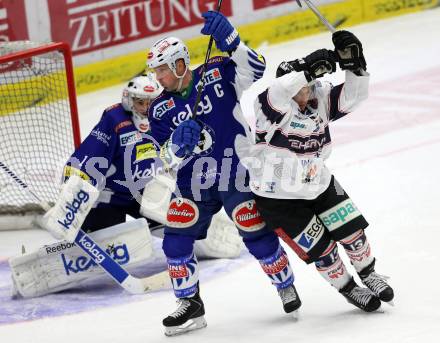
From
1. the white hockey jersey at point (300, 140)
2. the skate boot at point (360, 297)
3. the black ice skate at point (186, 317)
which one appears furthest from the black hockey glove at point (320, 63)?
the black ice skate at point (186, 317)

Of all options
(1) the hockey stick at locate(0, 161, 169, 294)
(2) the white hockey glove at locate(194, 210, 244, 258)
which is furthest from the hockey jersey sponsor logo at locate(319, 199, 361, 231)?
(2) the white hockey glove at locate(194, 210, 244, 258)

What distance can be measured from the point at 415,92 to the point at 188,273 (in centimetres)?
399

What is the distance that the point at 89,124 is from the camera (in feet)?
28.1

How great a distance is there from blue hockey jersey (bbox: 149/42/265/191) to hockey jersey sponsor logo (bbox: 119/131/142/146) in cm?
103

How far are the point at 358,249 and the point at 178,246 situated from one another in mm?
766

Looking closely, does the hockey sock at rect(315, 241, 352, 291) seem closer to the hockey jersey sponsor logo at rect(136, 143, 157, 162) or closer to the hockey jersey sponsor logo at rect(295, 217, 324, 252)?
the hockey jersey sponsor logo at rect(295, 217, 324, 252)

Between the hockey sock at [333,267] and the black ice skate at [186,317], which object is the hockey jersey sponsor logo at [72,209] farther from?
the hockey sock at [333,267]

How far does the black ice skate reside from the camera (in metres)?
4.89

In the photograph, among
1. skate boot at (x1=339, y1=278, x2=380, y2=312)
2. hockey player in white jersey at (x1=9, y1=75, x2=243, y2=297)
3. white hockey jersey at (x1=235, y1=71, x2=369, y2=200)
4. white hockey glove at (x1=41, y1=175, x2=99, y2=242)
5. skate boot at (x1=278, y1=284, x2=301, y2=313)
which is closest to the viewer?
white hockey jersey at (x1=235, y1=71, x2=369, y2=200)

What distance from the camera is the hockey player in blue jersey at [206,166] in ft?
15.7

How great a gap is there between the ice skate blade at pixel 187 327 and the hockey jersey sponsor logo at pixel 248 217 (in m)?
0.48

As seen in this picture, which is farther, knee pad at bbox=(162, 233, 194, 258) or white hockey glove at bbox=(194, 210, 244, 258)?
white hockey glove at bbox=(194, 210, 244, 258)

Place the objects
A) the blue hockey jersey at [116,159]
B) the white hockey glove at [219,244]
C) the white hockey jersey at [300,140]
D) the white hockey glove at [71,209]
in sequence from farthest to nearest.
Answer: the white hockey glove at [219,244] → the blue hockey jersey at [116,159] → the white hockey glove at [71,209] → the white hockey jersey at [300,140]

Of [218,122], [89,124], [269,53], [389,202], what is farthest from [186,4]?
[218,122]
